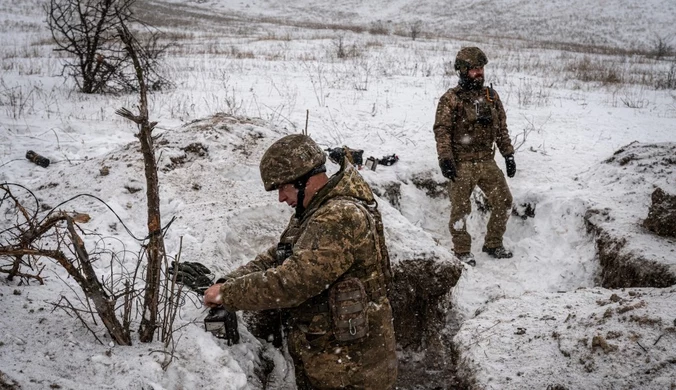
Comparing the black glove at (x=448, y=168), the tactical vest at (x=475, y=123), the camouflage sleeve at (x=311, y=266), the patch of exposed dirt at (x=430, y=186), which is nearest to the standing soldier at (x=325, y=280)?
the camouflage sleeve at (x=311, y=266)

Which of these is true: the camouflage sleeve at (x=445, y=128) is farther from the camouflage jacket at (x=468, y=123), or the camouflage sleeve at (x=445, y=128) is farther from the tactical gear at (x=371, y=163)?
the tactical gear at (x=371, y=163)

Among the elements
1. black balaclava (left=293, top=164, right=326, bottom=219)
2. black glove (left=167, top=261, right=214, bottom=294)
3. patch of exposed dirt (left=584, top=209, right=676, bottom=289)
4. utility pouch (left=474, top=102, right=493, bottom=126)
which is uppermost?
utility pouch (left=474, top=102, right=493, bottom=126)

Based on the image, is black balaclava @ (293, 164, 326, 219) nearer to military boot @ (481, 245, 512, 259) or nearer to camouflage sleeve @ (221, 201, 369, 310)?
camouflage sleeve @ (221, 201, 369, 310)

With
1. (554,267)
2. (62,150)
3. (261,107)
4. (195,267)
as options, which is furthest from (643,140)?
(62,150)

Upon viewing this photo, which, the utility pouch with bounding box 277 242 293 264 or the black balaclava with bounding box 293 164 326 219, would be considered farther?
the utility pouch with bounding box 277 242 293 264

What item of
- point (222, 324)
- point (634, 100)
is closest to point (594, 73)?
point (634, 100)

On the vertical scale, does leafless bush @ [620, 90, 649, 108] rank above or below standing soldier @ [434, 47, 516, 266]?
above

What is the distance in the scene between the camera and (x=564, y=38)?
90.3 ft

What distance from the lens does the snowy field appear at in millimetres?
2459

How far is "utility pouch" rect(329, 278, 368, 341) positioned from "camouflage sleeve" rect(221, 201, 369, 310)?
0.33 ft

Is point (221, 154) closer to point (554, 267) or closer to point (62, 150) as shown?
point (62, 150)

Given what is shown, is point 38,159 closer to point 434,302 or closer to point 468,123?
point 434,302

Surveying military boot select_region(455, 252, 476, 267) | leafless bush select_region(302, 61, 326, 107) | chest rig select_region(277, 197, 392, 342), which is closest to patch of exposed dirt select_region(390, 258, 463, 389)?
military boot select_region(455, 252, 476, 267)

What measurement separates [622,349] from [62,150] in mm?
6543
